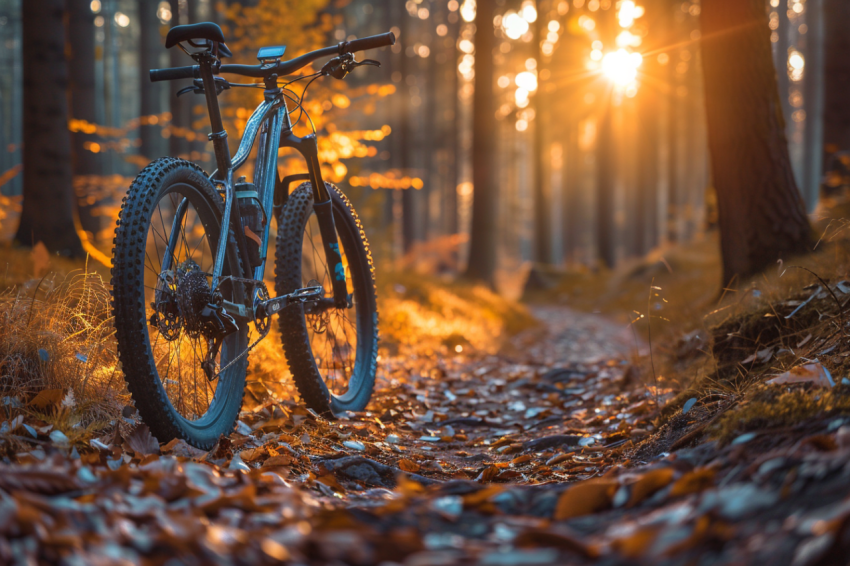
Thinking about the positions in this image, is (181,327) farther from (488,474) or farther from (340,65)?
(340,65)

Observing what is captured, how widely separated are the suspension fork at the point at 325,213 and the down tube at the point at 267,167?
238 millimetres

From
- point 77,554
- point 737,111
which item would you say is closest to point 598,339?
point 737,111

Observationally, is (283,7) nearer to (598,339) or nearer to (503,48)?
(598,339)

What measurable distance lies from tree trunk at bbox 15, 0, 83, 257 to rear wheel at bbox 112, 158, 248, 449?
171 inches

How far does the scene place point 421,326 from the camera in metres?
6.80

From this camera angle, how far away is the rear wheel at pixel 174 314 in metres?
2.17

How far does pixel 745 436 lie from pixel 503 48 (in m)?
26.5

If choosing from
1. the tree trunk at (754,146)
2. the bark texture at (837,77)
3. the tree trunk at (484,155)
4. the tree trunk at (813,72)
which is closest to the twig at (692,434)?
the tree trunk at (754,146)

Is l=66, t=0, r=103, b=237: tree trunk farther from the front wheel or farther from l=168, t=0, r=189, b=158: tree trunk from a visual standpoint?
the front wheel

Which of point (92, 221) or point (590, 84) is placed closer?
point (92, 221)

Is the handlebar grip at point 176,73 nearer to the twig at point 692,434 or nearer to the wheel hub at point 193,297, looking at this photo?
the wheel hub at point 193,297

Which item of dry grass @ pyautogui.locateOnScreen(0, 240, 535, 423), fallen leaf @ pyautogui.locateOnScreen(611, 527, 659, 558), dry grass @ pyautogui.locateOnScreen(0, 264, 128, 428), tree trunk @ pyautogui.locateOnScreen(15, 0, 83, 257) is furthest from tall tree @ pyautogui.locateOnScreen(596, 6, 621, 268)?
fallen leaf @ pyautogui.locateOnScreen(611, 527, 659, 558)

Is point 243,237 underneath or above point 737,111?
underneath

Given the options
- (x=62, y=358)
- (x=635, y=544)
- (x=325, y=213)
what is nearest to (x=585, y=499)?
Result: (x=635, y=544)
